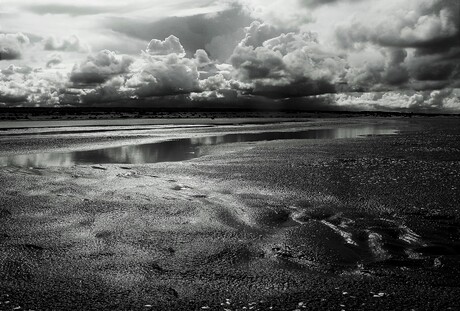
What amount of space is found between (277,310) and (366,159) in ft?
45.5

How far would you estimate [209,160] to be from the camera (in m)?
17.5

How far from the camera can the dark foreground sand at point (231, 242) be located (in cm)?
482

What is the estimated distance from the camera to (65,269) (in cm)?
566

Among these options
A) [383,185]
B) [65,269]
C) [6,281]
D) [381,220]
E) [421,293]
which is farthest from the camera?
[383,185]

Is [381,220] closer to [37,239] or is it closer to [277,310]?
[277,310]

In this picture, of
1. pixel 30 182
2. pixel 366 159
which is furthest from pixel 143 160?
pixel 366 159

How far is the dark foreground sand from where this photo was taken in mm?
4824

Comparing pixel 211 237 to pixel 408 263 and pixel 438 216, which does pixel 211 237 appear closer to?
pixel 408 263

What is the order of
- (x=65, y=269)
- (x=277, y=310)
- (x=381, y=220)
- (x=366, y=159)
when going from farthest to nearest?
(x=366, y=159), (x=381, y=220), (x=65, y=269), (x=277, y=310)

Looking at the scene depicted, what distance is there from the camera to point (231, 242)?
6824 millimetres

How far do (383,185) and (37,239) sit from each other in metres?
8.93

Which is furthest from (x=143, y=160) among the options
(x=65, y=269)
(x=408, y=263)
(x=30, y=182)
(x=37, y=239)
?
(x=408, y=263)

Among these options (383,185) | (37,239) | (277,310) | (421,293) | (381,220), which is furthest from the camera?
(383,185)

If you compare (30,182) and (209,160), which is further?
(209,160)
